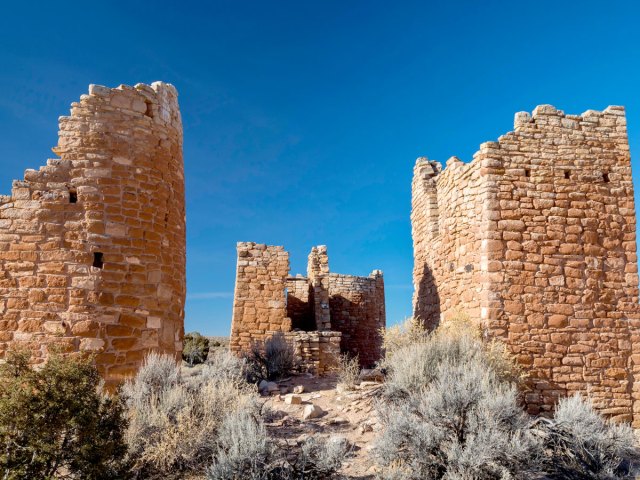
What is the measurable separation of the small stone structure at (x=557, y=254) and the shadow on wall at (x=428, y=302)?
4.41ft

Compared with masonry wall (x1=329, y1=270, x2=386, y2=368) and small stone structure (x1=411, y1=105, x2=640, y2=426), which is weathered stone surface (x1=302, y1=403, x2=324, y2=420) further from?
masonry wall (x1=329, y1=270, x2=386, y2=368)

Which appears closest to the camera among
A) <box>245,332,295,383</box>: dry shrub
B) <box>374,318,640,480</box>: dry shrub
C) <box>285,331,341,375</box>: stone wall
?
<box>374,318,640,480</box>: dry shrub

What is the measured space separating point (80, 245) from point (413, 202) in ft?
25.6

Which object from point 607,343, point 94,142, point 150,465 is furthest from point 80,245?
point 607,343

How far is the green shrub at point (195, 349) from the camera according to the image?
821 inches

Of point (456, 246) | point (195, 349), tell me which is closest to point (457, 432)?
point (456, 246)

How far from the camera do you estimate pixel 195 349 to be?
2145 centimetres

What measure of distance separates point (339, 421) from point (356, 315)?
1119cm

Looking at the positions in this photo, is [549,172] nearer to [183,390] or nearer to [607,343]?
[607,343]

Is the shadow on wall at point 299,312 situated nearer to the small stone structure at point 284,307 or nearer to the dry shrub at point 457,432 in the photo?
the small stone structure at point 284,307

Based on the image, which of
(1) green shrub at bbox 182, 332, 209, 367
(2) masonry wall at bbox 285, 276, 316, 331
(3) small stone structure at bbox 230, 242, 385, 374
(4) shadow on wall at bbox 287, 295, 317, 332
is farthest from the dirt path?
(1) green shrub at bbox 182, 332, 209, 367

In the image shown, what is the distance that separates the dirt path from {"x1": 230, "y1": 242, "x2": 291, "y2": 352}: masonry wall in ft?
14.2

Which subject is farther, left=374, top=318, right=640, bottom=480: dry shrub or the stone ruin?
the stone ruin

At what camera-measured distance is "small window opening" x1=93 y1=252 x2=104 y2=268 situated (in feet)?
24.2
